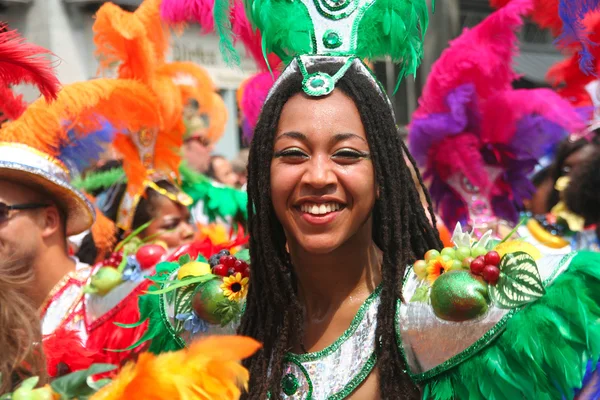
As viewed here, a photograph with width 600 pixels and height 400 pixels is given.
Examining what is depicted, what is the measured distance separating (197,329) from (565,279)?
1.15 m

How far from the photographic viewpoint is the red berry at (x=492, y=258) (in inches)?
101

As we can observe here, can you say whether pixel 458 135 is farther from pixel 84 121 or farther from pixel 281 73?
pixel 281 73

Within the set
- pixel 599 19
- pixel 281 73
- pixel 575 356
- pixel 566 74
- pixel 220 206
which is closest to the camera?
pixel 575 356

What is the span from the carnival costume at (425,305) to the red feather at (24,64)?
2.86 feet

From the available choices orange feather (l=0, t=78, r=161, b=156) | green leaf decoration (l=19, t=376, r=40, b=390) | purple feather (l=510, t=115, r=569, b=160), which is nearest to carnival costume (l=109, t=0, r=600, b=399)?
green leaf decoration (l=19, t=376, r=40, b=390)

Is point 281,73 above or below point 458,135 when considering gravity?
above

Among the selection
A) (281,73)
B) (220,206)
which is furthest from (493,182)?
(281,73)

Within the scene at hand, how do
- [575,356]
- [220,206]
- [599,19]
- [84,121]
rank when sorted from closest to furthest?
1. [575,356]
2. [599,19]
3. [84,121]
4. [220,206]

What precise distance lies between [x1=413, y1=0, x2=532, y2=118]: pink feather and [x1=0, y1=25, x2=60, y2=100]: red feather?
2.35 metres

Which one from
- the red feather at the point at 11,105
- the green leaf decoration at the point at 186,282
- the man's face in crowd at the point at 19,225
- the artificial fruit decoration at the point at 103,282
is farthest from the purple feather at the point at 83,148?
the green leaf decoration at the point at 186,282

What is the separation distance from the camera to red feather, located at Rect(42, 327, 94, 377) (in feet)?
11.3

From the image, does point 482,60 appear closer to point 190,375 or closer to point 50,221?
point 50,221

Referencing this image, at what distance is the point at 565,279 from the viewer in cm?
248

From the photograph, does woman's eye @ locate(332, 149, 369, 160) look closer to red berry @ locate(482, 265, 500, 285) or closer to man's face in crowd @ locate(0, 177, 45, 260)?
red berry @ locate(482, 265, 500, 285)
